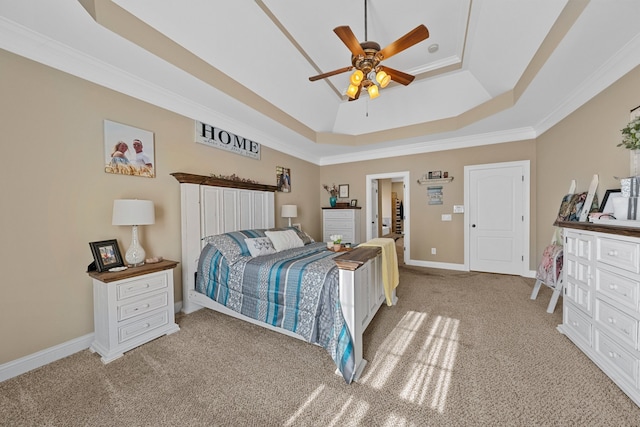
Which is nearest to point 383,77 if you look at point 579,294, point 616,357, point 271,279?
point 271,279

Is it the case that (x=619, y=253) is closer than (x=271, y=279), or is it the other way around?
(x=619, y=253)

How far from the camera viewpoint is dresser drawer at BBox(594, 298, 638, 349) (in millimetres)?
1467

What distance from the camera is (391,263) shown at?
272 cm

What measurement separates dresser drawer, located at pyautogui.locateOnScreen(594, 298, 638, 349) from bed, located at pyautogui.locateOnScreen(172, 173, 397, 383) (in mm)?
1558

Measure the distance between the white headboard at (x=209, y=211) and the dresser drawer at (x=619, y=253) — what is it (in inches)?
148

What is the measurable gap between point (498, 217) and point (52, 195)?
598cm

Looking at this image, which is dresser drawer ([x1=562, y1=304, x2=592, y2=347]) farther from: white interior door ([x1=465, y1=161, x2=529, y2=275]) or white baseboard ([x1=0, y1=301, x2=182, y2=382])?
white baseboard ([x1=0, y1=301, x2=182, y2=382])

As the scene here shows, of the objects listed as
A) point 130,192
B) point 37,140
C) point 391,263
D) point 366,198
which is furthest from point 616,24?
point 37,140

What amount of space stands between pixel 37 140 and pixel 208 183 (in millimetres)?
1447

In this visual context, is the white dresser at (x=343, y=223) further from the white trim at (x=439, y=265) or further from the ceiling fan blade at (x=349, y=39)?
the ceiling fan blade at (x=349, y=39)

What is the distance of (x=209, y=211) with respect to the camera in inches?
120

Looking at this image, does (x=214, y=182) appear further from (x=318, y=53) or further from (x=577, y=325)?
(x=577, y=325)

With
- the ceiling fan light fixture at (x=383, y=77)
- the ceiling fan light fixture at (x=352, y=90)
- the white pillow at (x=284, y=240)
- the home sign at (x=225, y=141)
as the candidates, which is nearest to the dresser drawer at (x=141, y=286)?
the white pillow at (x=284, y=240)

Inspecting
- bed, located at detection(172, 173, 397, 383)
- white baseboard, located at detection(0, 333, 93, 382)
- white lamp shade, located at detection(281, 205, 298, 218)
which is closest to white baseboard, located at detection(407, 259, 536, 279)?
bed, located at detection(172, 173, 397, 383)
